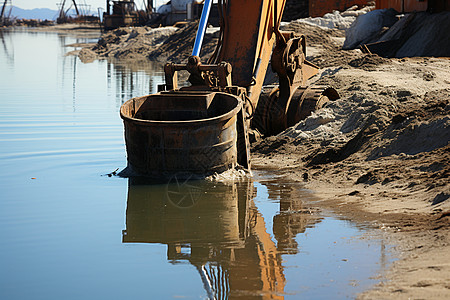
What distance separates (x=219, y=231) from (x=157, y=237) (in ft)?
2.23

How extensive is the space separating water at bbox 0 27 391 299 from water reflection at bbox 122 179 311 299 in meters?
0.01

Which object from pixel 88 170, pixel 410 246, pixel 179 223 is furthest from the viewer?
pixel 88 170

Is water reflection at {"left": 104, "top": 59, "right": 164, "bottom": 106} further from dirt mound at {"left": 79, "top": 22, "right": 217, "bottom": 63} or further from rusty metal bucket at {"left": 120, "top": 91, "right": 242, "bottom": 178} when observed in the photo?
rusty metal bucket at {"left": 120, "top": 91, "right": 242, "bottom": 178}

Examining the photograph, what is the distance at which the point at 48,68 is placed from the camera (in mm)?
29484

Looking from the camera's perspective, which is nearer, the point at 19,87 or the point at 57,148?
the point at 57,148

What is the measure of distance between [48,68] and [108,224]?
2364cm

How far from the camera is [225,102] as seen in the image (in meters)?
9.87

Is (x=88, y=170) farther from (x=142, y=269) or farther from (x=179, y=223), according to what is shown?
(x=142, y=269)

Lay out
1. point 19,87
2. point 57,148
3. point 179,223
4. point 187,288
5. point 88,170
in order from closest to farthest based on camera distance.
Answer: point 187,288 → point 179,223 → point 88,170 → point 57,148 → point 19,87

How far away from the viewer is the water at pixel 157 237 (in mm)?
5254

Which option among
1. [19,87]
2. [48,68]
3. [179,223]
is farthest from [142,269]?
[48,68]

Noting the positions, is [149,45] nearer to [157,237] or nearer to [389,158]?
[389,158]

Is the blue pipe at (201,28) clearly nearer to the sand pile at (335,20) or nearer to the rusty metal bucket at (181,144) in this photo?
the rusty metal bucket at (181,144)

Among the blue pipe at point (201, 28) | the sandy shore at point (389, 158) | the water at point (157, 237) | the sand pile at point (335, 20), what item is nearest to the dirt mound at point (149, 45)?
the sand pile at point (335, 20)
